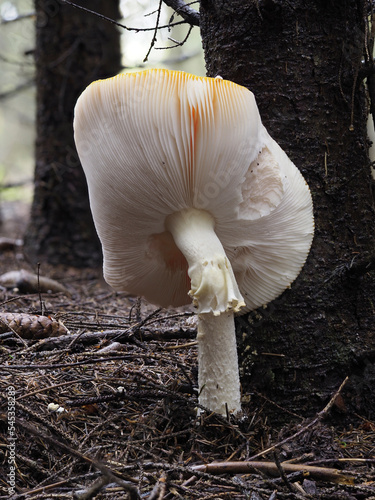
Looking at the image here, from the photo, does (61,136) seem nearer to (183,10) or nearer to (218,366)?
(183,10)

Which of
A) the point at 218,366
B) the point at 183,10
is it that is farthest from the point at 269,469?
the point at 183,10

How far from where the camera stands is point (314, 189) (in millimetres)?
1988

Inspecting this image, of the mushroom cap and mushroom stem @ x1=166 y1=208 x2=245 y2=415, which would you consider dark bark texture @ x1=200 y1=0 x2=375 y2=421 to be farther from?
mushroom stem @ x1=166 y1=208 x2=245 y2=415

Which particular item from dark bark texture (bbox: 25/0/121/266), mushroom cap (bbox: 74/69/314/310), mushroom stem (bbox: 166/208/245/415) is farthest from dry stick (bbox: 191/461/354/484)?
dark bark texture (bbox: 25/0/121/266)

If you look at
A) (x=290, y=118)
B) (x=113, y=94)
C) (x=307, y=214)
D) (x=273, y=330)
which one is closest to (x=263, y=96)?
(x=290, y=118)

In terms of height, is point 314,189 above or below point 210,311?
above

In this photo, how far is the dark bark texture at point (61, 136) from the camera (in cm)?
565

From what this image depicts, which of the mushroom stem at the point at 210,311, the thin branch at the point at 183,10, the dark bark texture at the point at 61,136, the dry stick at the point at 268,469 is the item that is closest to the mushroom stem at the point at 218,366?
the mushroom stem at the point at 210,311

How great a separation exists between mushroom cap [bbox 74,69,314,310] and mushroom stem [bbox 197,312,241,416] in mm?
302

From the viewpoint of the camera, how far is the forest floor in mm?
1394

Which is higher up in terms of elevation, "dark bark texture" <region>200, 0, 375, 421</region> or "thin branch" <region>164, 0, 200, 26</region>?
"thin branch" <region>164, 0, 200, 26</region>

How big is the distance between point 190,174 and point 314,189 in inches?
26.2

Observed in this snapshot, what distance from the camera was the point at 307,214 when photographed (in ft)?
6.02

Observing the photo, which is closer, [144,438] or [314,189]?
[144,438]
